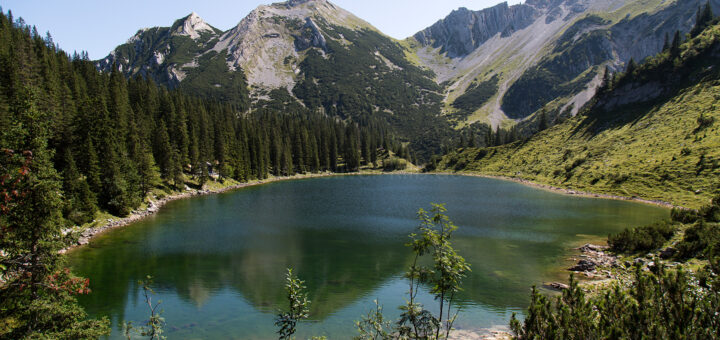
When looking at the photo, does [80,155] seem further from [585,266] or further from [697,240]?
[697,240]

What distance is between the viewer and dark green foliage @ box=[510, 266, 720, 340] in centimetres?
1036

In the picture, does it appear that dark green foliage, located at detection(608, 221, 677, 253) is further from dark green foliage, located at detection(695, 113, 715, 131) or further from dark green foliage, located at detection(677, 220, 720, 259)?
dark green foliage, located at detection(695, 113, 715, 131)

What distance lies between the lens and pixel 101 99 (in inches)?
2547

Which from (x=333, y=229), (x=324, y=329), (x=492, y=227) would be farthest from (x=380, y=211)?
(x=324, y=329)

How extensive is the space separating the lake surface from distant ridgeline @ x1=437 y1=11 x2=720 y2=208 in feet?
39.0

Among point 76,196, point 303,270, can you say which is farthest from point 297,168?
point 303,270

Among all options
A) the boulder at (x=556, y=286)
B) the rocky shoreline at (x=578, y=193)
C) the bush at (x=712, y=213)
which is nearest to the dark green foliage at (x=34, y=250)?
the boulder at (x=556, y=286)

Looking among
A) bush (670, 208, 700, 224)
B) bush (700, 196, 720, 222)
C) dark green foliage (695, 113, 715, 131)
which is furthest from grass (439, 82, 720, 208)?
bush (700, 196, 720, 222)

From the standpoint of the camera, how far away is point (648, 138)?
88.9 metres

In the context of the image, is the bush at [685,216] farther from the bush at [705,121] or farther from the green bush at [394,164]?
the green bush at [394,164]

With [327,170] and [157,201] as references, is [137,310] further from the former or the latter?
[327,170]

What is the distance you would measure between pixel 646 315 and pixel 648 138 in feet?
330

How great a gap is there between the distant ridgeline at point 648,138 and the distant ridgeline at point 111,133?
89617mm

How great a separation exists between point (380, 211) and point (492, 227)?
22.0 metres
